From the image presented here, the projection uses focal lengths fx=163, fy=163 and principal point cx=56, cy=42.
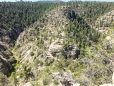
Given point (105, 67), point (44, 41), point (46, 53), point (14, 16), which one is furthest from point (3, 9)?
point (105, 67)

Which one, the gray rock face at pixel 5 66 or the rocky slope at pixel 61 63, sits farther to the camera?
the gray rock face at pixel 5 66

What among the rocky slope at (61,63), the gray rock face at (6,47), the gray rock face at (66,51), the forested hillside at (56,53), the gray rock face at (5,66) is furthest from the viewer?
the gray rock face at (6,47)

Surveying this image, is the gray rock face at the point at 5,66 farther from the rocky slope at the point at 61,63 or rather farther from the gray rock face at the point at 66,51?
the gray rock face at the point at 66,51

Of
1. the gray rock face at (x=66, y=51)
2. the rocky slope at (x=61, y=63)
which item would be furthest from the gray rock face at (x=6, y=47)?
the gray rock face at (x=66, y=51)

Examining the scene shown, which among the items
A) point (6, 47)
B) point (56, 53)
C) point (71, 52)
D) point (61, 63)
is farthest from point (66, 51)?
point (6, 47)

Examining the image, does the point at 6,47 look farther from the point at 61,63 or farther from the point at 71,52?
the point at 61,63

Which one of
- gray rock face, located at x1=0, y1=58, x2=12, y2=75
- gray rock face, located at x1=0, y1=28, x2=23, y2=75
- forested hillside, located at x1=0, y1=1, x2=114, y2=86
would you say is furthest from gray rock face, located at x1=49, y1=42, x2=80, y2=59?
gray rock face, located at x1=0, y1=28, x2=23, y2=75

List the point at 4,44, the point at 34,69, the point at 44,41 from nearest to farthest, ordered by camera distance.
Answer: the point at 34,69 < the point at 44,41 < the point at 4,44

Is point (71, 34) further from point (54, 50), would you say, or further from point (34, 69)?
point (34, 69)

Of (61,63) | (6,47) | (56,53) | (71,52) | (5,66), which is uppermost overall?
(71,52)
